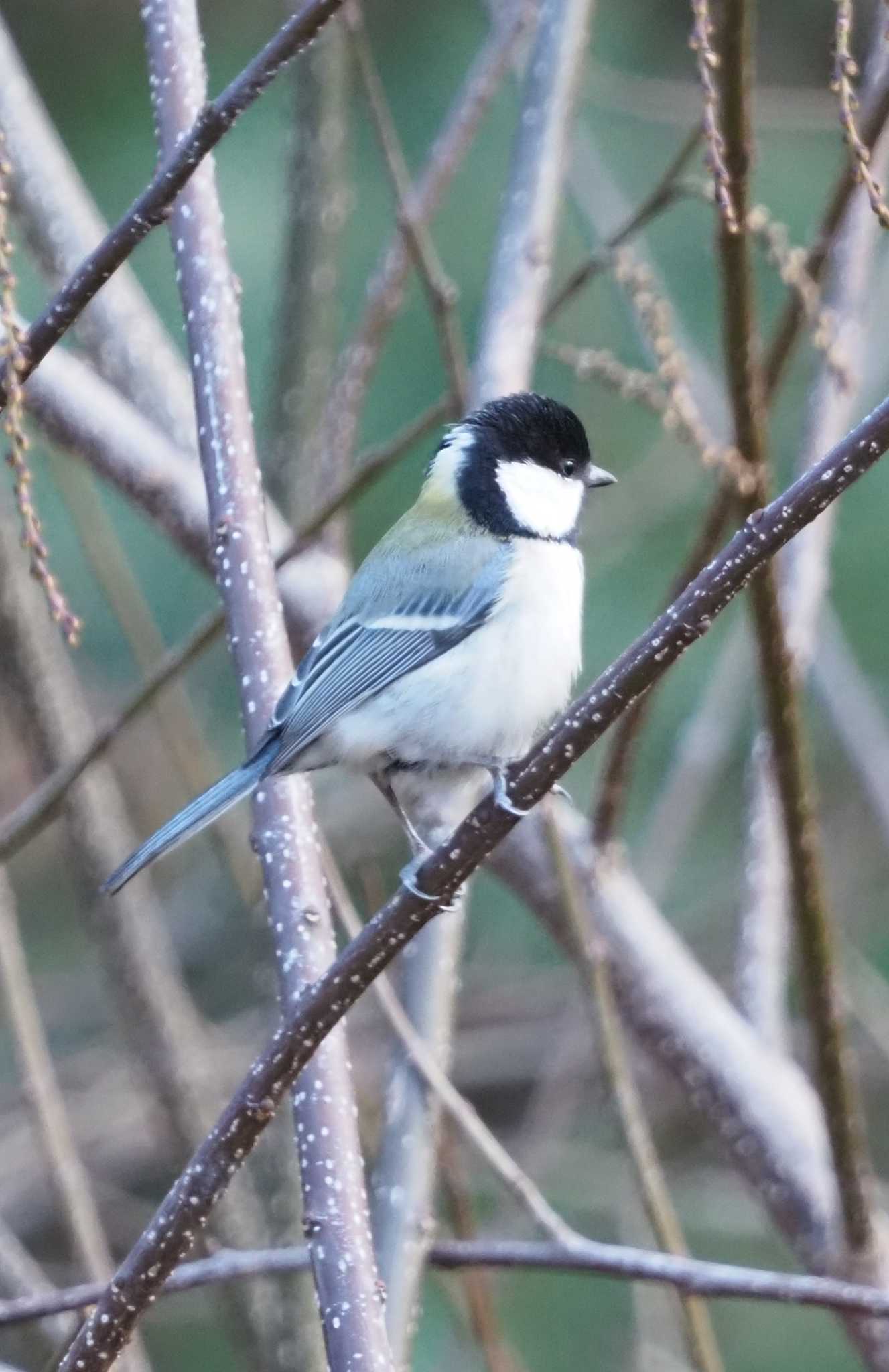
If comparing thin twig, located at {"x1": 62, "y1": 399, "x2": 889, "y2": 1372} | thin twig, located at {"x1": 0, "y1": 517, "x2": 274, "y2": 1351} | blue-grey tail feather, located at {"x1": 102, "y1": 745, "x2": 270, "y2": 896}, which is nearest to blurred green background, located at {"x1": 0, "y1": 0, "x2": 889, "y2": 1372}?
thin twig, located at {"x1": 0, "y1": 517, "x2": 274, "y2": 1351}

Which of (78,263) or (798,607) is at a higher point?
(78,263)

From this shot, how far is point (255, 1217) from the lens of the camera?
2154 mm

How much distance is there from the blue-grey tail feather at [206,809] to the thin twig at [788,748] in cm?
44

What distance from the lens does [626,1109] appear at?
Answer: 157 cm

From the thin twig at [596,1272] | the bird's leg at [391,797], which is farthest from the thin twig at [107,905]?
the thin twig at [596,1272]

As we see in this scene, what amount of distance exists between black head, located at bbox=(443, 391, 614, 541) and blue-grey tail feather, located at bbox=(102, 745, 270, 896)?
0.46 meters

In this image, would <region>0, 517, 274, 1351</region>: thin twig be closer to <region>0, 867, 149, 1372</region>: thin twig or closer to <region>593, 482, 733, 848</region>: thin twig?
<region>0, 867, 149, 1372</region>: thin twig

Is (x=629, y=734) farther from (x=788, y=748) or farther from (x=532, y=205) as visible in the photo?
(x=532, y=205)

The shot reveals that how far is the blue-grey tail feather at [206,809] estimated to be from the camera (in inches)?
58.4

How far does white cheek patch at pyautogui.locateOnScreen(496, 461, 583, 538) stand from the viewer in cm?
187

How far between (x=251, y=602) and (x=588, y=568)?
1.57 m

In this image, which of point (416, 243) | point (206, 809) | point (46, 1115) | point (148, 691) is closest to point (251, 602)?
point (206, 809)

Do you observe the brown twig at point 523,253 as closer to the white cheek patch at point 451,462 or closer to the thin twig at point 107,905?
the white cheek patch at point 451,462

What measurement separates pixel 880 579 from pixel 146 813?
1336 millimetres
